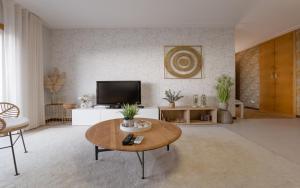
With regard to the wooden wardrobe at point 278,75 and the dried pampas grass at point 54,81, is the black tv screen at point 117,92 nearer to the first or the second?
the dried pampas grass at point 54,81

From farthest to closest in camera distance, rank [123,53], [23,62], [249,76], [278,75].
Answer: [249,76], [278,75], [123,53], [23,62]

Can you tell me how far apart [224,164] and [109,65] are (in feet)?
11.2

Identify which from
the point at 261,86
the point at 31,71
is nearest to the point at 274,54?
the point at 261,86

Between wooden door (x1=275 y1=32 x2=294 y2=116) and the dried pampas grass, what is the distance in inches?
242

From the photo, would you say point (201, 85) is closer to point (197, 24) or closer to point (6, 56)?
point (197, 24)

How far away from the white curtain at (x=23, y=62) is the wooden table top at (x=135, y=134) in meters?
2.09

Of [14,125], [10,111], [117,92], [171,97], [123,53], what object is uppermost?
[123,53]

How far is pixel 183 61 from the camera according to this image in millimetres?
4262

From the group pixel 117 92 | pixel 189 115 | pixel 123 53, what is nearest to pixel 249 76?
pixel 189 115

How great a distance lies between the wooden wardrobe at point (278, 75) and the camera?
15.6ft

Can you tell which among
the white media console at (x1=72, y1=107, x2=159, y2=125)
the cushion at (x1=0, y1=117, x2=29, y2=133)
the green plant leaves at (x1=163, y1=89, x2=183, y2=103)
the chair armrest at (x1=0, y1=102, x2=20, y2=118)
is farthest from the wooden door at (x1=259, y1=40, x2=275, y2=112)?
the chair armrest at (x1=0, y1=102, x2=20, y2=118)

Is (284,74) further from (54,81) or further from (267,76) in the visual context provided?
(54,81)

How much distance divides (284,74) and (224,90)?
98.2 inches

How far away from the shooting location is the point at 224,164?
182cm
